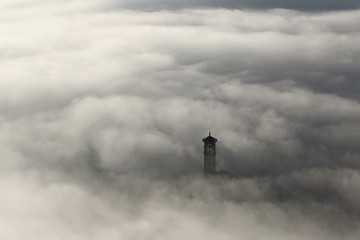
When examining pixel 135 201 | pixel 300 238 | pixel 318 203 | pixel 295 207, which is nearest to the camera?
pixel 300 238

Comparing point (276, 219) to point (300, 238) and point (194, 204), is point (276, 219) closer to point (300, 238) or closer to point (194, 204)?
point (300, 238)

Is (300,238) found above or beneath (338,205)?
beneath

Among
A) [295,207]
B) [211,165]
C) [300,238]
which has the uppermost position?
[211,165]

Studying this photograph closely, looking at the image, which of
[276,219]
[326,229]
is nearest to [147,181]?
[276,219]

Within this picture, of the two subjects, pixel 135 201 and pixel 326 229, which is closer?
pixel 326 229

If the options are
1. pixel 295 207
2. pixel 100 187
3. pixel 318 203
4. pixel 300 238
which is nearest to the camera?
pixel 300 238

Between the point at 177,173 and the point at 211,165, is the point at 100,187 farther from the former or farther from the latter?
the point at 211,165

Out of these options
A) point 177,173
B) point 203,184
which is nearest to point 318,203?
point 203,184

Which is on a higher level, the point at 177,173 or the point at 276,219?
the point at 177,173

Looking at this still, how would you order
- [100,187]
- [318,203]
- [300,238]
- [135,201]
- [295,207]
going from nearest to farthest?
[300,238] → [295,207] → [318,203] → [135,201] → [100,187]
